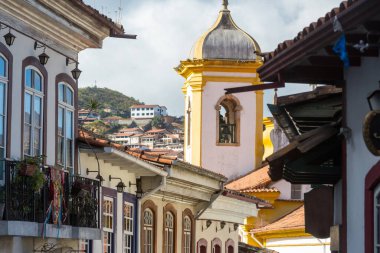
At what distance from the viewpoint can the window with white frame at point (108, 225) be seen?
27250 millimetres

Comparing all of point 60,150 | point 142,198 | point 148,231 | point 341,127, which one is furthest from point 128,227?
point 341,127

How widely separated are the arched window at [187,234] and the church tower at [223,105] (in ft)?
87.7

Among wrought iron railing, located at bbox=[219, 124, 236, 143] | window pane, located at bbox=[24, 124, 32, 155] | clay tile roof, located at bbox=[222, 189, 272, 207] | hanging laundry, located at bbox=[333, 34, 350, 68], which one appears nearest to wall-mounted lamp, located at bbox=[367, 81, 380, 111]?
hanging laundry, located at bbox=[333, 34, 350, 68]

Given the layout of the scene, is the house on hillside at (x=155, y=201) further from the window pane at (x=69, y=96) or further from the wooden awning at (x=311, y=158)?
the wooden awning at (x=311, y=158)

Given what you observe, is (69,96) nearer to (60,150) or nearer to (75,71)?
(75,71)

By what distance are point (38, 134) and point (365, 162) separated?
378 inches

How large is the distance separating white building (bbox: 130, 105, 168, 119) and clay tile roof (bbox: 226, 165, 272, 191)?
308ft

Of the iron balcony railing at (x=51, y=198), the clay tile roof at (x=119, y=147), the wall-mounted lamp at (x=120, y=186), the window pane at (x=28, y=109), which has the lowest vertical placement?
the iron balcony railing at (x=51, y=198)

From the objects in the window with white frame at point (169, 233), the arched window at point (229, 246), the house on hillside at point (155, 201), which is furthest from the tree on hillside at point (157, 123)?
the window with white frame at point (169, 233)

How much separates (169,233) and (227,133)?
3166 centimetres

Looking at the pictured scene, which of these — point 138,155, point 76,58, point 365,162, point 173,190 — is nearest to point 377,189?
point 365,162

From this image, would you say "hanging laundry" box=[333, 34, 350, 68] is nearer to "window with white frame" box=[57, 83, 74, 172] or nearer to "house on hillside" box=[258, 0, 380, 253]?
"house on hillside" box=[258, 0, 380, 253]

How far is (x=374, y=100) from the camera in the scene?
13.9 meters

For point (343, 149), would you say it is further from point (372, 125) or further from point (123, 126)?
point (123, 126)
